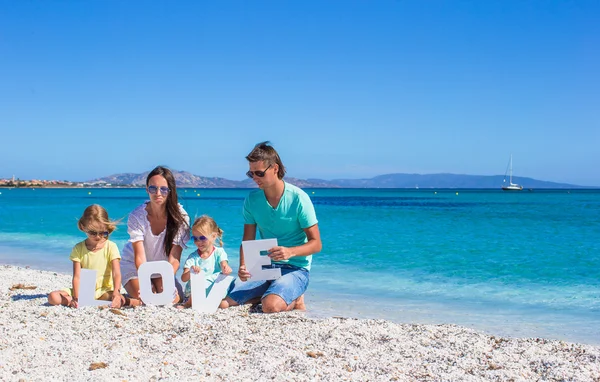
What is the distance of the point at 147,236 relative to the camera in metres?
6.62

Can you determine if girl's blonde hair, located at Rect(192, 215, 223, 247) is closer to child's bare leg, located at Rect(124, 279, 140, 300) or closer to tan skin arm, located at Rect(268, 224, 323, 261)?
tan skin arm, located at Rect(268, 224, 323, 261)

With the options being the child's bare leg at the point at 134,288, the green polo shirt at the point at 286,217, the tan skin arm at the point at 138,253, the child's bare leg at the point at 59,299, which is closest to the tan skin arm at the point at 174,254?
the tan skin arm at the point at 138,253

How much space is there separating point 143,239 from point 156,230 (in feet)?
0.58

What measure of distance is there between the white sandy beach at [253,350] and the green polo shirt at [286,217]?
2.81ft

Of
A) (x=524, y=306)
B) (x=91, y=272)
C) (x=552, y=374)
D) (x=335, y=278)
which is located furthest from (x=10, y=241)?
(x=552, y=374)

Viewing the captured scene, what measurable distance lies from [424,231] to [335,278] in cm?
1324

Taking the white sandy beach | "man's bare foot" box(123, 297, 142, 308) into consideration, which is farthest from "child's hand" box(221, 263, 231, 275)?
"man's bare foot" box(123, 297, 142, 308)

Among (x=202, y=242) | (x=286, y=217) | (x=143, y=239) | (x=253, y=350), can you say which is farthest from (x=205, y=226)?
(x=253, y=350)

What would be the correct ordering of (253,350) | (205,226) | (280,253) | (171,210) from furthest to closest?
1. (171,210)
2. (205,226)
3. (280,253)
4. (253,350)

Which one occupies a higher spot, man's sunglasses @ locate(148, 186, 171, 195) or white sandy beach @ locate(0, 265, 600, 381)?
man's sunglasses @ locate(148, 186, 171, 195)

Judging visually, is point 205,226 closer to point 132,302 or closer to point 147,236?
point 147,236

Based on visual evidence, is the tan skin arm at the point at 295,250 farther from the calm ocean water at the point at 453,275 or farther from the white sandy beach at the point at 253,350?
the calm ocean water at the point at 453,275

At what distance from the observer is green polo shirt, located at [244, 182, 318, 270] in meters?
6.29

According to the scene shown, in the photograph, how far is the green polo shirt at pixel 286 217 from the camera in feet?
20.6
